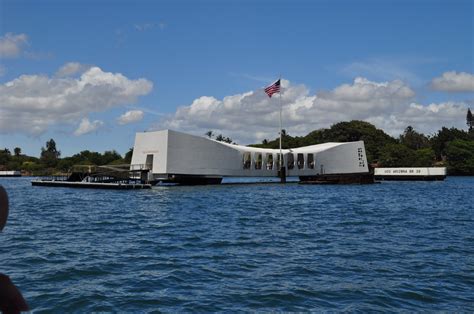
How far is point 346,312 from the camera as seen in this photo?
23.4 ft

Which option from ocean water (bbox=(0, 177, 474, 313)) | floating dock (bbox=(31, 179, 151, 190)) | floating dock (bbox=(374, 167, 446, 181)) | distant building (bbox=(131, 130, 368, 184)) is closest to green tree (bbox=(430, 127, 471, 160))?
floating dock (bbox=(374, 167, 446, 181))

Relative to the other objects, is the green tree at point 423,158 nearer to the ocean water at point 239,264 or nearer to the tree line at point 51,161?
the tree line at point 51,161

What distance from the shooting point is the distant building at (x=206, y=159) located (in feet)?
182

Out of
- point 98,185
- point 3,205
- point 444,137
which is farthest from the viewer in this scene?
point 444,137

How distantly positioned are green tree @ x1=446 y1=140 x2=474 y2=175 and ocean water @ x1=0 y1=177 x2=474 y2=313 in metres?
99.4

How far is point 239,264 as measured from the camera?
1052 cm

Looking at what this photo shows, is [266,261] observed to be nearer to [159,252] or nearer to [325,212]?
[159,252]

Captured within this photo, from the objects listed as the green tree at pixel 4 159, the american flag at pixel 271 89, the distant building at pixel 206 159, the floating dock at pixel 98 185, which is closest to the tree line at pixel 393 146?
the distant building at pixel 206 159

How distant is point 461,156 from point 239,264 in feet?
370

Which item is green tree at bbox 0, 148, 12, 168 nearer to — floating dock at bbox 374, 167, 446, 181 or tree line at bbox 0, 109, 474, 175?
tree line at bbox 0, 109, 474, 175

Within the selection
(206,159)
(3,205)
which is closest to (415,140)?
(206,159)

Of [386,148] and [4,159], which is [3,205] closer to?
[386,148]

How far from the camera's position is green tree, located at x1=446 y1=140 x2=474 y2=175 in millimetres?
108875

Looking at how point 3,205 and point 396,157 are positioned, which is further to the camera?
point 396,157
